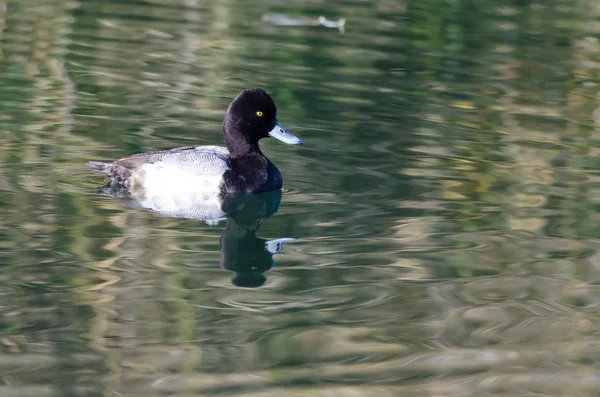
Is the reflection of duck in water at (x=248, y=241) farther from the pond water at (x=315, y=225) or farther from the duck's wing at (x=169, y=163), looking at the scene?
the duck's wing at (x=169, y=163)

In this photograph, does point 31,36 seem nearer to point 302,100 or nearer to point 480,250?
point 302,100

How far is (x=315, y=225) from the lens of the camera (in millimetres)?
8281

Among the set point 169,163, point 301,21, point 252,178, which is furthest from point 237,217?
point 301,21

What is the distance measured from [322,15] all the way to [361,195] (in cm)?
886

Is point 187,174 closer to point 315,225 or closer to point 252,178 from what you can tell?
point 252,178

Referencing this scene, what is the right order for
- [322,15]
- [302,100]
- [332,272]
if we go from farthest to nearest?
[322,15] → [302,100] → [332,272]

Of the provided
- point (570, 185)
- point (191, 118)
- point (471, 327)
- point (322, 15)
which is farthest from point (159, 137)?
point (322, 15)

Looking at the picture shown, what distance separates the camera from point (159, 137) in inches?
421

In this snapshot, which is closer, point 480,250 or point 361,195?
point 480,250

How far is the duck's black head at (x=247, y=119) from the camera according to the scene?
9.53 metres

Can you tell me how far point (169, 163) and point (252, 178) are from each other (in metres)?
0.70

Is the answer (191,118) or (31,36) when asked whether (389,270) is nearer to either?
(191,118)

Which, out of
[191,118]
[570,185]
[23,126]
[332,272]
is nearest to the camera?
[332,272]

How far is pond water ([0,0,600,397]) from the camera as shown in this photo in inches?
227
